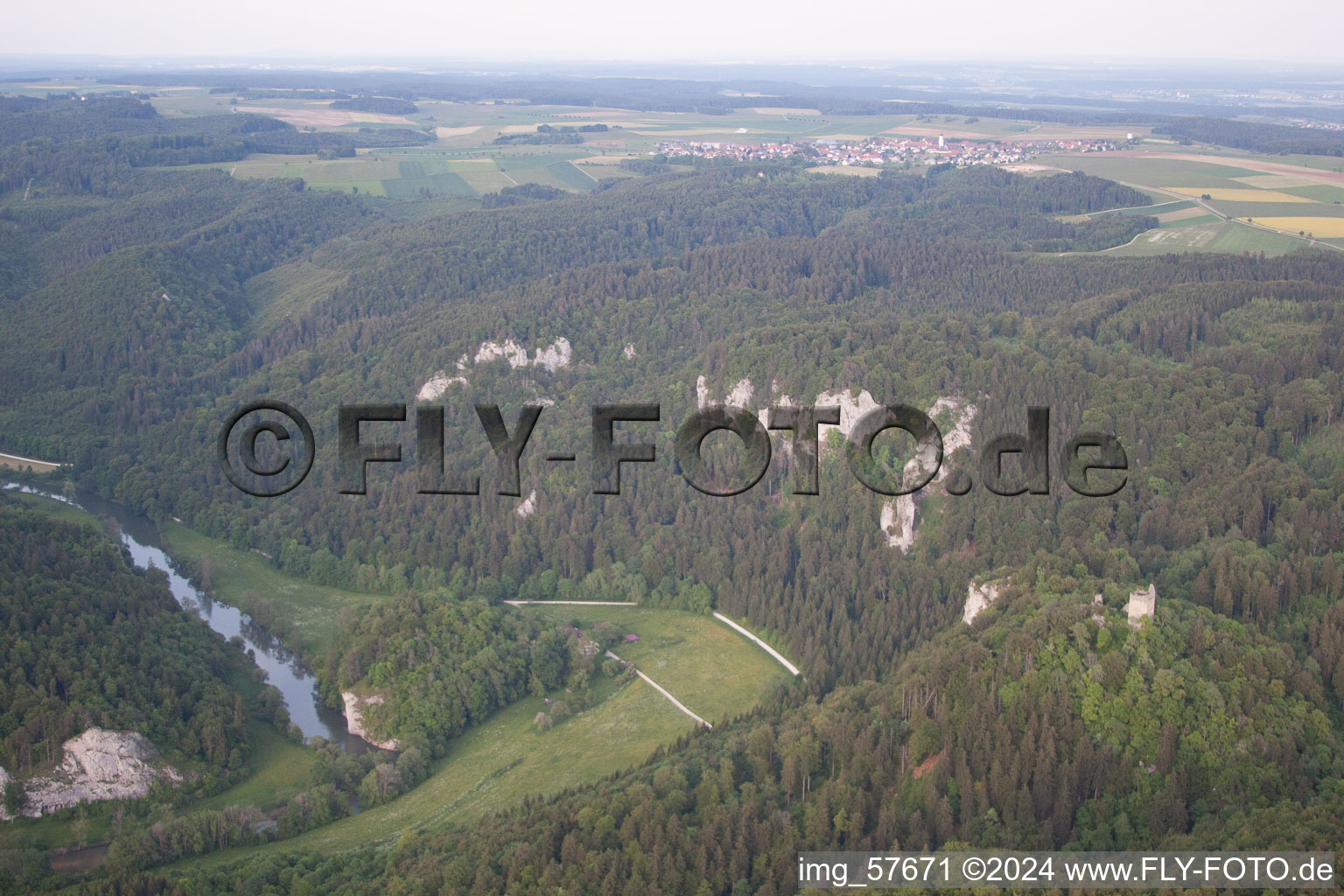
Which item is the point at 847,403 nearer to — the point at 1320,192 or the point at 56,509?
the point at 56,509

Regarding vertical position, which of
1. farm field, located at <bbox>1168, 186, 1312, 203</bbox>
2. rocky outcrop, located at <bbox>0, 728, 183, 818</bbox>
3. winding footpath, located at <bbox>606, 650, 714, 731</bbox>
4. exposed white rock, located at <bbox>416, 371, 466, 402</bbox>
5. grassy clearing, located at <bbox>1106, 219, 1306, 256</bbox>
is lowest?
winding footpath, located at <bbox>606, 650, 714, 731</bbox>

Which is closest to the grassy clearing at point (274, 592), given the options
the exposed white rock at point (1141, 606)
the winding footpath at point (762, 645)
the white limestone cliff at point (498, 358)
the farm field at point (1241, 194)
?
the winding footpath at point (762, 645)

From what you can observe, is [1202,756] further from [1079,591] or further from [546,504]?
[546,504]

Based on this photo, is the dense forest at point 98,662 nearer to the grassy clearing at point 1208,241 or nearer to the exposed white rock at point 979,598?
the exposed white rock at point 979,598

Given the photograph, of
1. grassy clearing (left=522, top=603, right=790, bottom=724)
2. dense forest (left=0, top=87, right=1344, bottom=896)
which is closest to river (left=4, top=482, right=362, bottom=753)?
dense forest (left=0, top=87, right=1344, bottom=896)

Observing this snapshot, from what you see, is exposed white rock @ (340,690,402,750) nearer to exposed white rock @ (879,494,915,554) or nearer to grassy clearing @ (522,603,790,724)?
grassy clearing @ (522,603,790,724)

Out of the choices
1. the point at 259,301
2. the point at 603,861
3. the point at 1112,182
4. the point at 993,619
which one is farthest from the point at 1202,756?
the point at 1112,182

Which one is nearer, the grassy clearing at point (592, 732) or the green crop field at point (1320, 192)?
the grassy clearing at point (592, 732)
